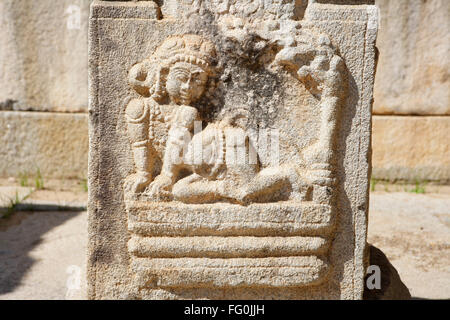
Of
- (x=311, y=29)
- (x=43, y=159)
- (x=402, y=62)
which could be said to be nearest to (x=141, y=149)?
(x=311, y=29)

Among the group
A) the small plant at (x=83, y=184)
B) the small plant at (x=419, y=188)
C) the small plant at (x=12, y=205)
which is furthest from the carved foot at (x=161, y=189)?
the small plant at (x=419, y=188)

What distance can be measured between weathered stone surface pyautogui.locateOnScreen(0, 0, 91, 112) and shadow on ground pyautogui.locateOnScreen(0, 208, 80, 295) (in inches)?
44.1

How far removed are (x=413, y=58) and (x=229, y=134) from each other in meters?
3.22

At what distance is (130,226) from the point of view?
2258 millimetres

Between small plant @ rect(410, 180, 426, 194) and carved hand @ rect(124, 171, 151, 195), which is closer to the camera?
carved hand @ rect(124, 171, 151, 195)

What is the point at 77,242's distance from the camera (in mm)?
3832

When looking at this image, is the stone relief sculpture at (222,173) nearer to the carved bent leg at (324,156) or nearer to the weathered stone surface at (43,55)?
the carved bent leg at (324,156)

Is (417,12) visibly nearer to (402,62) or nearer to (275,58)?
(402,62)

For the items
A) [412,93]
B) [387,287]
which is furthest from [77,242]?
[412,93]

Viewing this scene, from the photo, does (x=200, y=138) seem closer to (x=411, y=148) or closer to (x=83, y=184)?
(x=83, y=184)

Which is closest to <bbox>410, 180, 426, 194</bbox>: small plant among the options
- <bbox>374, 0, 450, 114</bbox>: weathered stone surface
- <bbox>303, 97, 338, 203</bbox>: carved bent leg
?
<bbox>374, 0, 450, 114</bbox>: weathered stone surface

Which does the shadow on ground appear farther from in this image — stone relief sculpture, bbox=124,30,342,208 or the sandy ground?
stone relief sculpture, bbox=124,30,342,208

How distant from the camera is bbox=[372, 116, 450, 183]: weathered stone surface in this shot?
497cm

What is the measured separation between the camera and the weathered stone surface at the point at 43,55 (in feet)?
15.5
